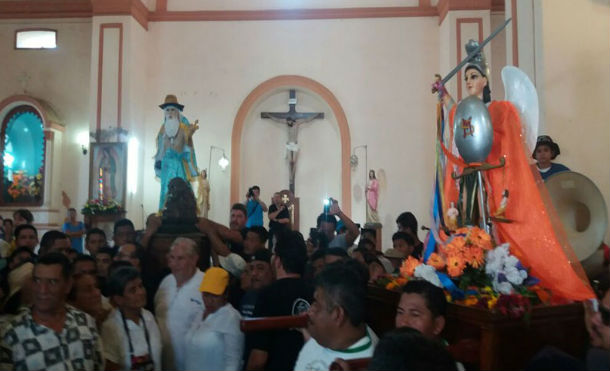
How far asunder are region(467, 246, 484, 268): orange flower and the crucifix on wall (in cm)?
960

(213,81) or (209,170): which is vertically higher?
(213,81)

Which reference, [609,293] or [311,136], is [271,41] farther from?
[609,293]

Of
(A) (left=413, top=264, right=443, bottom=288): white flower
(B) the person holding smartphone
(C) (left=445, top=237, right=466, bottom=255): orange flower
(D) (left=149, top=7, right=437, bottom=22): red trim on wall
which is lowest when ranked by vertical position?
(A) (left=413, top=264, right=443, bottom=288): white flower

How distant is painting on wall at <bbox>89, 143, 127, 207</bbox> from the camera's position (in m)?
11.4

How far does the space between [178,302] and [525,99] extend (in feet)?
9.06

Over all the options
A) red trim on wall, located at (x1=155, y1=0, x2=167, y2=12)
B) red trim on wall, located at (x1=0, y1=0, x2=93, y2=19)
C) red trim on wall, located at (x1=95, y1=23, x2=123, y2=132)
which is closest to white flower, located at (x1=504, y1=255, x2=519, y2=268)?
red trim on wall, located at (x1=95, y1=23, x2=123, y2=132)

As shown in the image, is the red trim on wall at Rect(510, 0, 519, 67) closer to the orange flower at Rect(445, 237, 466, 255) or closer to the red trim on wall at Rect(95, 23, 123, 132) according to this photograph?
the orange flower at Rect(445, 237, 466, 255)

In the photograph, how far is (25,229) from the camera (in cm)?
531

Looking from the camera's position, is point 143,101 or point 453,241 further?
point 143,101

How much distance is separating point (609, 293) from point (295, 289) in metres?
1.61

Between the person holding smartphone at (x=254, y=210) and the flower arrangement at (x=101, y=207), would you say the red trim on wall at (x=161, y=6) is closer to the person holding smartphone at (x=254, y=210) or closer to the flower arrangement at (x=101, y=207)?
the flower arrangement at (x=101, y=207)

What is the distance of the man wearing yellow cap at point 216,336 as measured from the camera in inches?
125

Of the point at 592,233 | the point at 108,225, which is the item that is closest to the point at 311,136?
the point at 108,225

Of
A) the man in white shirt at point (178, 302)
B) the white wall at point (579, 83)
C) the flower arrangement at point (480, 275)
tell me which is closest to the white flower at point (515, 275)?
the flower arrangement at point (480, 275)
